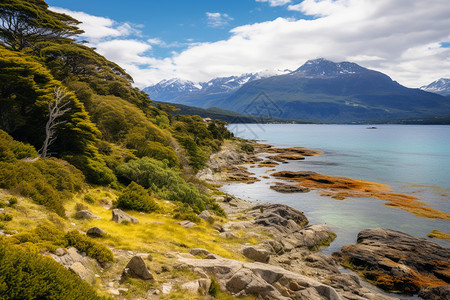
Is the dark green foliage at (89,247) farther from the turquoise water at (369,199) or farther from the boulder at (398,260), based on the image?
the turquoise water at (369,199)

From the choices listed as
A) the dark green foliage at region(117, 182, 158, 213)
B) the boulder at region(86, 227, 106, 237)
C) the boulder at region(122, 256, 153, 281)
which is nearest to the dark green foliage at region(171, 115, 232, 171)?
the dark green foliage at region(117, 182, 158, 213)

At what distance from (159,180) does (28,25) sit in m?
36.9

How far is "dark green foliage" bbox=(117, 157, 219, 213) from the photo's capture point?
27917 millimetres

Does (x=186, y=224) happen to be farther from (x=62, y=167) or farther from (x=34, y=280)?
(x=34, y=280)

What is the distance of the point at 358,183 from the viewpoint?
5322cm

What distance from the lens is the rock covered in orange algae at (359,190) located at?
122ft

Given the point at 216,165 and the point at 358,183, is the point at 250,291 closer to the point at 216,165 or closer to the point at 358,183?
the point at 358,183

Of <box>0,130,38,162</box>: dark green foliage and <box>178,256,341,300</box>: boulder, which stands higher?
<box>0,130,38,162</box>: dark green foliage

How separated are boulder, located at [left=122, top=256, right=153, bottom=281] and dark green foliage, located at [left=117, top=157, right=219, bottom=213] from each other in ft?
55.6

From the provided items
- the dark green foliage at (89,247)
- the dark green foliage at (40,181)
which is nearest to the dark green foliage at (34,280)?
the dark green foliage at (89,247)

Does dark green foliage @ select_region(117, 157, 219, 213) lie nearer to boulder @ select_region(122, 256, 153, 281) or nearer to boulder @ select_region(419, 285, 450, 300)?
boulder @ select_region(122, 256, 153, 281)

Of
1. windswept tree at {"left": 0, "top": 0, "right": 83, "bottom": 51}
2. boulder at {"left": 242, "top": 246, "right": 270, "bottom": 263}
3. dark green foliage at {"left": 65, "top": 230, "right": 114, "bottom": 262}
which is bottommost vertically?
boulder at {"left": 242, "top": 246, "right": 270, "bottom": 263}

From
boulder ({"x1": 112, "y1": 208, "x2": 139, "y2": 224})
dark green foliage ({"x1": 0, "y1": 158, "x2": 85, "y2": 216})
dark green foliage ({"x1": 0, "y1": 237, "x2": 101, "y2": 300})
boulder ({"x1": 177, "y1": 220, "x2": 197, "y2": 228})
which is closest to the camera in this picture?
dark green foliage ({"x1": 0, "y1": 237, "x2": 101, "y2": 300})

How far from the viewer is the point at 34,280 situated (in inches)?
247
